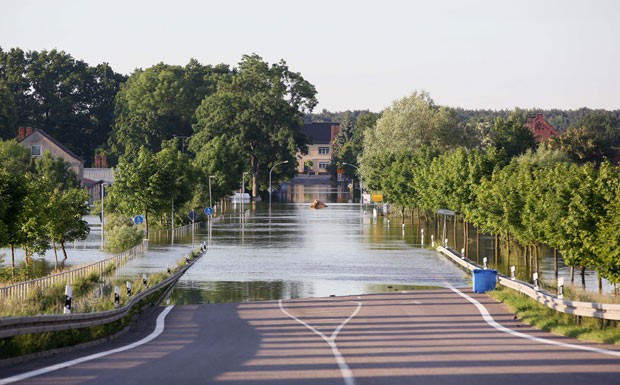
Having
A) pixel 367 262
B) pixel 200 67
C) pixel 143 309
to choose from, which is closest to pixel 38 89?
pixel 200 67

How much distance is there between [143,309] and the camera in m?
32.2

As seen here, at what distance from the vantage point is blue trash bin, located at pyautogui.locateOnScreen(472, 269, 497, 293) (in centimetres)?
3759

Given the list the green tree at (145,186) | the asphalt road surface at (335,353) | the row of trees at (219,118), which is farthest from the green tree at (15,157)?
the asphalt road surface at (335,353)

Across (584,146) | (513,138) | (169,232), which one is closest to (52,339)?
(169,232)

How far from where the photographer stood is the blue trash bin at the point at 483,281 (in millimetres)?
37594

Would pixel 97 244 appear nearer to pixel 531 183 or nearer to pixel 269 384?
pixel 531 183

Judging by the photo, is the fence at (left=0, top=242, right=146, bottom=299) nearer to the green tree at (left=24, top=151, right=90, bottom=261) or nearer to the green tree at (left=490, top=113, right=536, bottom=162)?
the green tree at (left=24, top=151, right=90, bottom=261)

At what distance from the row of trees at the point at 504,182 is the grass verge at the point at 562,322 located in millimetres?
7216

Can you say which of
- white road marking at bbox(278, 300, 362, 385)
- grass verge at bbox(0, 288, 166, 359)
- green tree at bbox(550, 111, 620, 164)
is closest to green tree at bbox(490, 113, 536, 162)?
green tree at bbox(550, 111, 620, 164)

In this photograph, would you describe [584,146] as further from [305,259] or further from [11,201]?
[11,201]

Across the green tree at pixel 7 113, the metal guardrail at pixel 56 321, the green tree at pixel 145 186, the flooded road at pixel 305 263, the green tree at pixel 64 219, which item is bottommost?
the flooded road at pixel 305 263

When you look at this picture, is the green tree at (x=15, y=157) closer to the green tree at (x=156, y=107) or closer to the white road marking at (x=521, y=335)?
the green tree at (x=156, y=107)

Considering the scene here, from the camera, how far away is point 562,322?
25.0 metres

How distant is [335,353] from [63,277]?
80.6 ft
